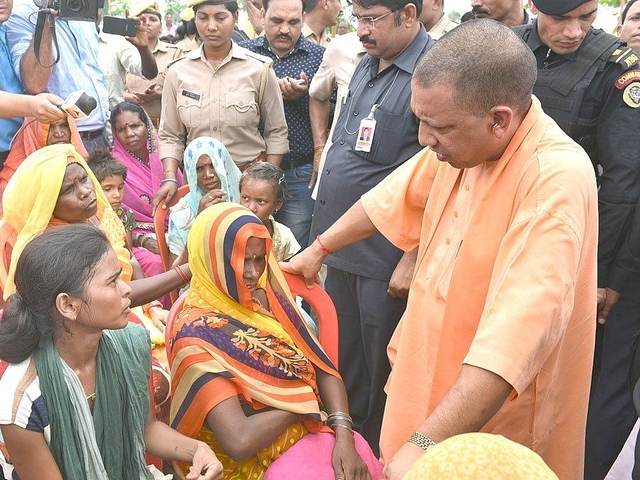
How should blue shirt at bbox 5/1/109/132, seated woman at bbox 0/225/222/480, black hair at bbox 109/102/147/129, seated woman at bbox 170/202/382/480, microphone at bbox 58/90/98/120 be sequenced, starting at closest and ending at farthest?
seated woman at bbox 0/225/222/480, seated woman at bbox 170/202/382/480, microphone at bbox 58/90/98/120, blue shirt at bbox 5/1/109/132, black hair at bbox 109/102/147/129

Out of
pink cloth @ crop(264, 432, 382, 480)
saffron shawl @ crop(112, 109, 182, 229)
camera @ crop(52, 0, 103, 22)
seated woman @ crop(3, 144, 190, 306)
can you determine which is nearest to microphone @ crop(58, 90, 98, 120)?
seated woman @ crop(3, 144, 190, 306)

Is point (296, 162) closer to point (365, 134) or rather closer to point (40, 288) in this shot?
point (365, 134)

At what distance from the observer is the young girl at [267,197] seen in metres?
4.00

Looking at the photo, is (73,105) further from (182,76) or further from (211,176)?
(182,76)

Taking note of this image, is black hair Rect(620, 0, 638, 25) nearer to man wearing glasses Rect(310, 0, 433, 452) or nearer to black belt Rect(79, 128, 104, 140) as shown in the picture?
man wearing glasses Rect(310, 0, 433, 452)

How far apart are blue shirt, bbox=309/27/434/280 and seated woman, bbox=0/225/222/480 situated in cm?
144

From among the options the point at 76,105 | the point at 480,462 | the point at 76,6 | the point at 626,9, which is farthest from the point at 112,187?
the point at 480,462

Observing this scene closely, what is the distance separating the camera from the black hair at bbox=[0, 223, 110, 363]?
7.36ft

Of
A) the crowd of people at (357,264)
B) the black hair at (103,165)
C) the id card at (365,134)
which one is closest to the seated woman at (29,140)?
the crowd of people at (357,264)

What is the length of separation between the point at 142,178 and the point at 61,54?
3.31 feet

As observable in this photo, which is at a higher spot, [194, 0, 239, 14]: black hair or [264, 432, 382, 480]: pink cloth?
[194, 0, 239, 14]: black hair

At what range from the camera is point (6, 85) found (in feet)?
14.3

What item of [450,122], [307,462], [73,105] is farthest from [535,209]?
[73,105]

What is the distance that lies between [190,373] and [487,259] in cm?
117
